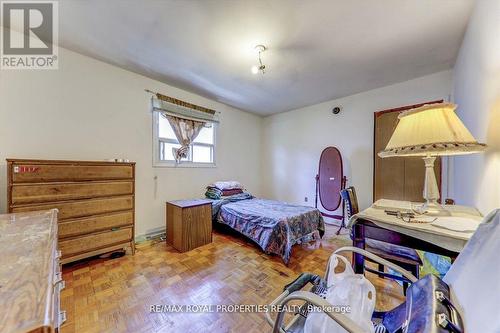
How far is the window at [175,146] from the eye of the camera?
10.3ft

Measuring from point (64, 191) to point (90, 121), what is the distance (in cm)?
102

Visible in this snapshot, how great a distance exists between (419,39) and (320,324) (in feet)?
9.30

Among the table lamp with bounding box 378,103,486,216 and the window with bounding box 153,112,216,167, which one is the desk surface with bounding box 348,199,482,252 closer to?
the table lamp with bounding box 378,103,486,216

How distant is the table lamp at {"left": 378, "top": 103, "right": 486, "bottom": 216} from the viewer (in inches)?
43.3

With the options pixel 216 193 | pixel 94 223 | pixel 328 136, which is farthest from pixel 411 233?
pixel 328 136

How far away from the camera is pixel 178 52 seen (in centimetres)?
235

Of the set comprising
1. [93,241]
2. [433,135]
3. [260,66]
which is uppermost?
[260,66]

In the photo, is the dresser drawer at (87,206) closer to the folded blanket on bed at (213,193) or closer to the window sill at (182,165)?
the window sill at (182,165)

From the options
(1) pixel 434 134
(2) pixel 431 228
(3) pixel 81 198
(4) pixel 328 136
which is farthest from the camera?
(4) pixel 328 136

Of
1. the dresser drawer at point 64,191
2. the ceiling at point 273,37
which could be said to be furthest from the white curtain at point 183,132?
the dresser drawer at point 64,191

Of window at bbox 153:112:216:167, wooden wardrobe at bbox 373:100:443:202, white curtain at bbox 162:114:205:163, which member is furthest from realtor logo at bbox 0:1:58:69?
wooden wardrobe at bbox 373:100:443:202

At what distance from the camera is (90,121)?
2521 mm

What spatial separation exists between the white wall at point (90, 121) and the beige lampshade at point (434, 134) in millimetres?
3101

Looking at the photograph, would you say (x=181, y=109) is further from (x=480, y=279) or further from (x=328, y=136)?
(x=480, y=279)
